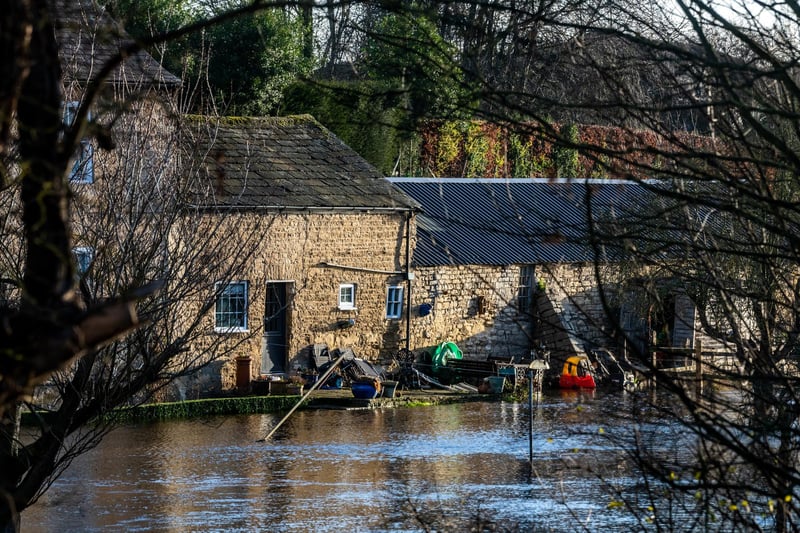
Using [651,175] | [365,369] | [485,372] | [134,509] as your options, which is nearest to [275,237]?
[365,369]

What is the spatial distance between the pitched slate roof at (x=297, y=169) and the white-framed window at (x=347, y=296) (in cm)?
195

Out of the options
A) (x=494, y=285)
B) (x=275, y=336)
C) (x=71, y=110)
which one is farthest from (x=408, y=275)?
(x=71, y=110)

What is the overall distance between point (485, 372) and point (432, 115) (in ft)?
80.8

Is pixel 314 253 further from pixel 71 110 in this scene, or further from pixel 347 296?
pixel 71 110

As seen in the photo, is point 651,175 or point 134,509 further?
point 134,509

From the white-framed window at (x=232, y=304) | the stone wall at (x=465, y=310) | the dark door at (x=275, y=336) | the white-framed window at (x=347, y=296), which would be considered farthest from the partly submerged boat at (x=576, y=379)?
the white-framed window at (x=232, y=304)

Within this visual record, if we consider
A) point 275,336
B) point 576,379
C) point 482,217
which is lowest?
point 576,379

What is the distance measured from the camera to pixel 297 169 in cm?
2862

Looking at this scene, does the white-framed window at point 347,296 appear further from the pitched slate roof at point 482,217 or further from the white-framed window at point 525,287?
the white-framed window at point 525,287

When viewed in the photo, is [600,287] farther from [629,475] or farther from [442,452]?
[442,452]

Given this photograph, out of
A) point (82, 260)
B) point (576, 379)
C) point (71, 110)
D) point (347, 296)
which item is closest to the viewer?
point (82, 260)

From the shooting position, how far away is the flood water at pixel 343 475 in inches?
653

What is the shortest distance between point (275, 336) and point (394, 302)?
10.4 feet

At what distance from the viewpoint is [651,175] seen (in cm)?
581
